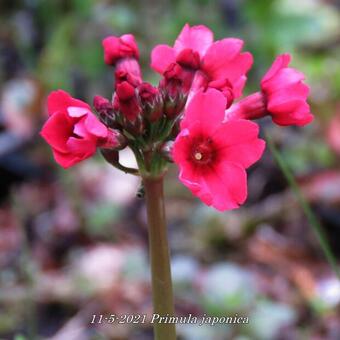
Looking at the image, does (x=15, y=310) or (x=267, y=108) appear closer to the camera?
(x=267, y=108)

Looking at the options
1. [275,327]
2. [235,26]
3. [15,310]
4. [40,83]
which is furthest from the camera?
[235,26]

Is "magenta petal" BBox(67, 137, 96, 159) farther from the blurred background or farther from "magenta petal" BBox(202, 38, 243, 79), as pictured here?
the blurred background

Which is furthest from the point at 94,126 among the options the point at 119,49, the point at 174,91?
the point at 119,49

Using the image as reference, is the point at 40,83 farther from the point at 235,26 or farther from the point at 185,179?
the point at 185,179

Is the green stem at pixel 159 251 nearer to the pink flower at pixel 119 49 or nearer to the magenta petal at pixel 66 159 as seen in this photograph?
the magenta petal at pixel 66 159

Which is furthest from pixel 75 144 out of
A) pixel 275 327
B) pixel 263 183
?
pixel 263 183

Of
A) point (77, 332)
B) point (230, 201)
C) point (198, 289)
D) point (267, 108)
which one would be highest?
point (267, 108)

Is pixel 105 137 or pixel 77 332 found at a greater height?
pixel 105 137

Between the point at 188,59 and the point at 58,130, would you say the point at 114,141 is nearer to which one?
the point at 58,130
